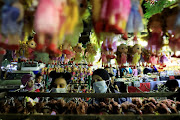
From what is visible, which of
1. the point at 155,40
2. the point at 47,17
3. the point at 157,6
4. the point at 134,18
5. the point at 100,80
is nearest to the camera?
the point at 47,17

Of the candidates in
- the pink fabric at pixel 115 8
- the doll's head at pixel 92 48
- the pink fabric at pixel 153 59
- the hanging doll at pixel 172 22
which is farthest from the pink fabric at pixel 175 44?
the doll's head at pixel 92 48

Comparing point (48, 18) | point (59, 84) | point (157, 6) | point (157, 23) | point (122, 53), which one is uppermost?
point (157, 6)

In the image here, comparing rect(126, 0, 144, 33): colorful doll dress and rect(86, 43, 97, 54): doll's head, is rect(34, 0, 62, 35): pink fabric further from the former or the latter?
Result: rect(86, 43, 97, 54): doll's head

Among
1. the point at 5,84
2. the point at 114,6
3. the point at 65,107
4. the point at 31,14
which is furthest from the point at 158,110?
the point at 5,84

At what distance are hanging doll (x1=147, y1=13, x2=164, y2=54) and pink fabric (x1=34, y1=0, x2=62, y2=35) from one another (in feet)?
3.18

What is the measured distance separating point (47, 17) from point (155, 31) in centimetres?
111

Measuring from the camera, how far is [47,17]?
0.66m

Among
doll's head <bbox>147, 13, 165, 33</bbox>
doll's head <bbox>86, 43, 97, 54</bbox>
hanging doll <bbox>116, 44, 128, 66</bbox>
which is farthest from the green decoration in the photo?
doll's head <bbox>86, 43, 97, 54</bbox>

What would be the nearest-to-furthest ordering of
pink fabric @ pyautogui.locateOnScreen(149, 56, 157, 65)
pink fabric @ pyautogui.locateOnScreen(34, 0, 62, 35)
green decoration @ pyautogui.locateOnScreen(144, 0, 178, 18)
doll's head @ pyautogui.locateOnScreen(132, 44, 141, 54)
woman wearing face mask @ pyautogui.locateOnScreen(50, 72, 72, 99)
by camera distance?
pink fabric @ pyautogui.locateOnScreen(34, 0, 62, 35), green decoration @ pyautogui.locateOnScreen(144, 0, 178, 18), doll's head @ pyautogui.locateOnScreen(132, 44, 141, 54), pink fabric @ pyautogui.locateOnScreen(149, 56, 157, 65), woman wearing face mask @ pyautogui.locateOnScreen(50, 72, 72, 99)

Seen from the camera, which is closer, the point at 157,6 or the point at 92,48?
the point at 157,6

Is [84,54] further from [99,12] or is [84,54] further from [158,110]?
[99,12]

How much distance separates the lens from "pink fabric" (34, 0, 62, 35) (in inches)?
25.9

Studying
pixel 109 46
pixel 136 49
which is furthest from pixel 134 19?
pixel 136 49

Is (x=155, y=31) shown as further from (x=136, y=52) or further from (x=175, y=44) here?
(x=136, y=52)
